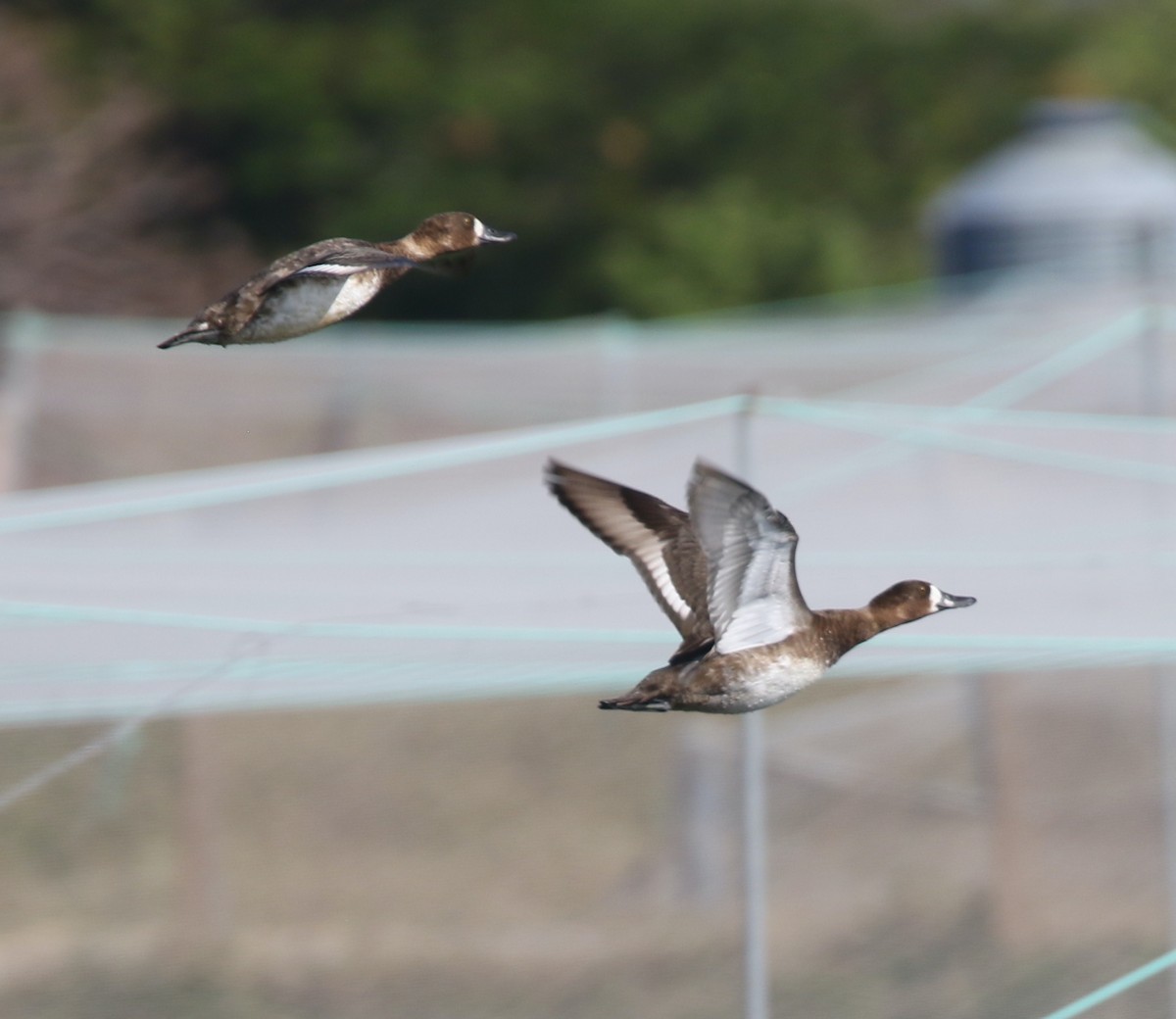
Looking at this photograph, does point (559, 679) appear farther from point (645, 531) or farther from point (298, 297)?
point (298, 297)

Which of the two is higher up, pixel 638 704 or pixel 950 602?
pixel 950 602

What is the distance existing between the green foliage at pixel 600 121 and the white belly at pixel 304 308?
14.0 metres

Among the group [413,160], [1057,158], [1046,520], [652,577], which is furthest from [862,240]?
[652,577]

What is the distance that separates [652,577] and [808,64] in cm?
1707

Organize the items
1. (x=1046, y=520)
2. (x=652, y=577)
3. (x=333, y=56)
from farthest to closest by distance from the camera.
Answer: (x=333, y=56) → (x=1046, y=520) → (x=652, y=577)

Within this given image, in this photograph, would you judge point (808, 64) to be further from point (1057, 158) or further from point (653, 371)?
point (653, 371)

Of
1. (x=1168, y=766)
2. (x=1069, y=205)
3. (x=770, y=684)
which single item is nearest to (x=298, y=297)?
(x=770, y=684)

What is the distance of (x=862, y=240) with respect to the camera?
740 inches

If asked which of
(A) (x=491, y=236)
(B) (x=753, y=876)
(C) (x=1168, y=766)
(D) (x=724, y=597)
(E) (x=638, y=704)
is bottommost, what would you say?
(B) (x=753, y=876)

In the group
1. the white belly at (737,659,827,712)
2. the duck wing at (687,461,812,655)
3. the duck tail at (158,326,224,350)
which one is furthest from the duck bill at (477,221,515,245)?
the white belly at (737,659,827,712)

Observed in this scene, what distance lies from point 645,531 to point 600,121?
658 inches

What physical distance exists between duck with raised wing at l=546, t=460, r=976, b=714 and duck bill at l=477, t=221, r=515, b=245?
0.33 m

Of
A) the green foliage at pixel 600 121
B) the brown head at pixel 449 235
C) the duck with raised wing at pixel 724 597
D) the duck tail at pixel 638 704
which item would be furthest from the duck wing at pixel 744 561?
the green foliage at pixel 600 121

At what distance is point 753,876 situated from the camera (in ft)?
12.4
